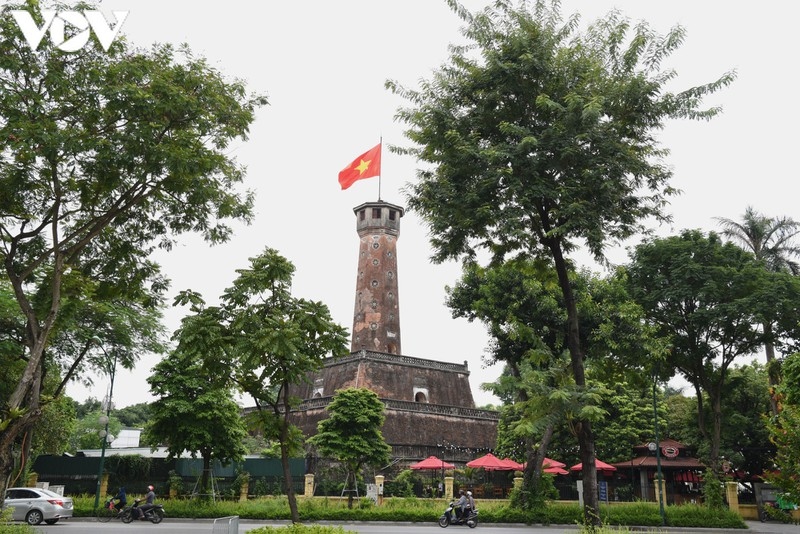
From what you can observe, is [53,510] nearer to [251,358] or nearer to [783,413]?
[251,358]

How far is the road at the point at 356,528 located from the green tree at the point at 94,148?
634cm

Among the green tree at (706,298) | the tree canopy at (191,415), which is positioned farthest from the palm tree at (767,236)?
the tree canopy at (191,415)

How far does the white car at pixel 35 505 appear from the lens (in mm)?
20312

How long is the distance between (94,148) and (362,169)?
25457 millimetres

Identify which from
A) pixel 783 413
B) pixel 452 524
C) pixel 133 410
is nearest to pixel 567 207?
pixel 783 413

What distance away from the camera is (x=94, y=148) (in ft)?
39.1

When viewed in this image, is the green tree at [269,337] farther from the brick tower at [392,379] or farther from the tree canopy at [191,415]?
the brick tower at [392,379]

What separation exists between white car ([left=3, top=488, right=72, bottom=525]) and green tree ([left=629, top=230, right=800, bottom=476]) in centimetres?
2185

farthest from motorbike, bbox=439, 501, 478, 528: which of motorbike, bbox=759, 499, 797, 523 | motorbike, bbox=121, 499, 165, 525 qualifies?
motorbike, bbox=759, 499, 797, 523

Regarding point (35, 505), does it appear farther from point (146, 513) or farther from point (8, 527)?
point (8, 527)

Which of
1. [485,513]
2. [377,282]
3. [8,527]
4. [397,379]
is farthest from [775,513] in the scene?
[8,527]

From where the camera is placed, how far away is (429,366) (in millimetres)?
45188

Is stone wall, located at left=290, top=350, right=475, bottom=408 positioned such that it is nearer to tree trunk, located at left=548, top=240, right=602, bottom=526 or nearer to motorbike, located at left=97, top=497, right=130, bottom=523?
motorbike, located at left=97, top=497, right=130, bottom=523

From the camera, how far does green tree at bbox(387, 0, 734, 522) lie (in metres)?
12.4
